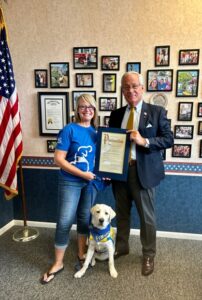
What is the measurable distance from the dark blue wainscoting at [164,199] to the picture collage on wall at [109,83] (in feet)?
0.96

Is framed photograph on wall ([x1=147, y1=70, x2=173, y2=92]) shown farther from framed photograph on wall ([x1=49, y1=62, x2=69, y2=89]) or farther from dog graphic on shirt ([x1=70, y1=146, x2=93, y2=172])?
dog graphic on shirt ([x1=70, y1=146, x2=93, y2=172])

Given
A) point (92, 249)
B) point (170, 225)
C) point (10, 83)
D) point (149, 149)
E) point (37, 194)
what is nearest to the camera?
point (149, 149)

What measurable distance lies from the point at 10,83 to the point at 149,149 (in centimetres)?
144

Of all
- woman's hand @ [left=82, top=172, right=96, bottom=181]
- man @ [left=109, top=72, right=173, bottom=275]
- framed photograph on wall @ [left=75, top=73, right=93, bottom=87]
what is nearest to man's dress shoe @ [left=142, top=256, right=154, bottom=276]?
man @ [left=109, top=72, right=173, bottom=275]

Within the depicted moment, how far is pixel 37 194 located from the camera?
3.02m

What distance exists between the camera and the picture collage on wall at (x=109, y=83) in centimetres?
254

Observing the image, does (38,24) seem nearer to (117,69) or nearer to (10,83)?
(10,83)

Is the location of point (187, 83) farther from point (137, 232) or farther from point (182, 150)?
point (137, 232)

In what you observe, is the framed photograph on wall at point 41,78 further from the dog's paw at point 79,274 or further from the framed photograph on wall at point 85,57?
the dog's paw at point 79,274

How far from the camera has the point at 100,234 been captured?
7.02ft

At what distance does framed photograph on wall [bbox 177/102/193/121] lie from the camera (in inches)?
102

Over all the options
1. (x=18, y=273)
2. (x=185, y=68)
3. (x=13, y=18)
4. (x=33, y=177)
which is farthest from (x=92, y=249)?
(x=13, y=18)

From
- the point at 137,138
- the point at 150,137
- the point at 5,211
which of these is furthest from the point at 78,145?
the point at 5,211

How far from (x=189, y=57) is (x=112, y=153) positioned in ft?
4.13
